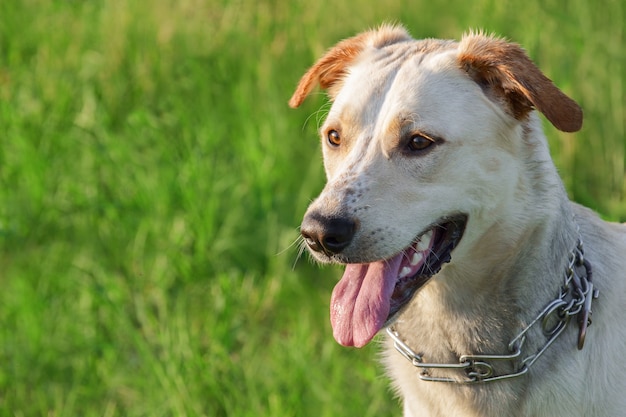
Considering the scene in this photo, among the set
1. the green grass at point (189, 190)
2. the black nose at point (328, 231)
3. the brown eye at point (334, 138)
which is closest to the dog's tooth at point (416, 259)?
the black nose at point (328, 231)

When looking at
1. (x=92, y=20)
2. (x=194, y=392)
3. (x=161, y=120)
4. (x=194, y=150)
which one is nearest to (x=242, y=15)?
(x=92, y=20)

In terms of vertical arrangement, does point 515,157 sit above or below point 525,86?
below

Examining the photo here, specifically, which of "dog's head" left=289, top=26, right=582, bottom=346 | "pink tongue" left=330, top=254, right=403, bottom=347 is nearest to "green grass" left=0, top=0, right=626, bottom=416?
"pink tongue" left=330, top=254, right=403, bottom=347

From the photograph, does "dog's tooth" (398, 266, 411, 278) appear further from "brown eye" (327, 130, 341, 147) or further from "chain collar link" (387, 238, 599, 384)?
"brown eye" (327, 130, 341, 147)

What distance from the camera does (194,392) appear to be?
411 cm

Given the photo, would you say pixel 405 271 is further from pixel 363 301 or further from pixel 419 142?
pixel 419 142

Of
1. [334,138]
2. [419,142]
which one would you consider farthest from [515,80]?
[334,138]

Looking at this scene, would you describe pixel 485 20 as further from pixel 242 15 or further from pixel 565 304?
pixel 565 304

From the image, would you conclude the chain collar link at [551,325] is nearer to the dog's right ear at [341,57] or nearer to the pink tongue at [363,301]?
the pink tongue at [363,301]

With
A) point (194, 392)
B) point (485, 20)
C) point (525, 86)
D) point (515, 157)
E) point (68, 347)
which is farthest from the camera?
point (485, 20)

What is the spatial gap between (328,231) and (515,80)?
2.56 feet

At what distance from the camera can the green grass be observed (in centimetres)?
438

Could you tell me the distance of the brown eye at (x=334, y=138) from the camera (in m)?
3.41

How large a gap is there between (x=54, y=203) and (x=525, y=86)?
3326 millimetres
